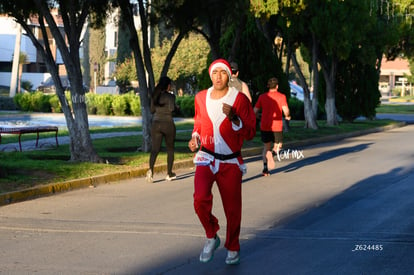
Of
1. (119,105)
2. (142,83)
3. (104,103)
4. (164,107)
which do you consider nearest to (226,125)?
(164,107)

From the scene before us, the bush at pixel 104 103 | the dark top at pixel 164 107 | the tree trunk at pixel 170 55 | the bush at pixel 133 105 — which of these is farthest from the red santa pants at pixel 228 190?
the bush at pixel 104 103

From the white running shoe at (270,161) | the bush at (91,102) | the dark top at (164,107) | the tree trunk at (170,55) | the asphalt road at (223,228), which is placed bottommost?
the asphalt road at (223,228)

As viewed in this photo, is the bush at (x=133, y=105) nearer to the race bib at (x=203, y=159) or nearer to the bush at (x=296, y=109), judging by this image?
the bush at (x=296, y=109)

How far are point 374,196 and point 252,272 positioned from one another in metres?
5.86

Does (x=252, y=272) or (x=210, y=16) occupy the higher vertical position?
(x=210, y=16)

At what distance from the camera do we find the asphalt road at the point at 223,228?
27.0 feet

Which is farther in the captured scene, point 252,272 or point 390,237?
point 390,237

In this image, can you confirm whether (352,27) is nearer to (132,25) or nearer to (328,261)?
(132,25)

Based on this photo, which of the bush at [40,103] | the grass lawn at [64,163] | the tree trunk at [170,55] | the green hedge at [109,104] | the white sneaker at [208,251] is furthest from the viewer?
the bush at [40,103]

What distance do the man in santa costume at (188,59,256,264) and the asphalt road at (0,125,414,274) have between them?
0.31 meters

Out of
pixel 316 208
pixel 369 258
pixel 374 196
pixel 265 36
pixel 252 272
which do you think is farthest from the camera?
pixel 265 36

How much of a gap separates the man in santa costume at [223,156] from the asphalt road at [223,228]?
0.31 meters

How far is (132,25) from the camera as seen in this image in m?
20.9

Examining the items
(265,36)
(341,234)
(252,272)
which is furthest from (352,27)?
(252,272)
